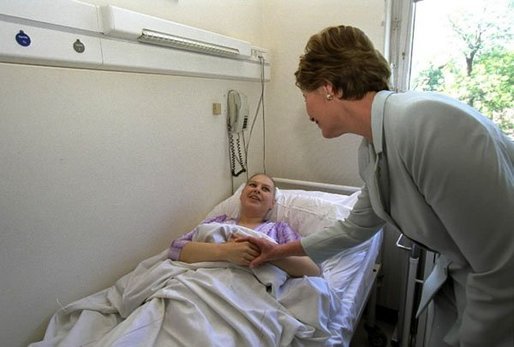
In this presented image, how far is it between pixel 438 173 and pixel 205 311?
2.66 feet

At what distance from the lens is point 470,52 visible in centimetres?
180

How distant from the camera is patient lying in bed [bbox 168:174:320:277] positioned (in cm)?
126

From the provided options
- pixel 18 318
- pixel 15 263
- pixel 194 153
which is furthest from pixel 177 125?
pixel 18 318

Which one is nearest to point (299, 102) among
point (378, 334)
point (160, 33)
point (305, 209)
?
point (305, 209)

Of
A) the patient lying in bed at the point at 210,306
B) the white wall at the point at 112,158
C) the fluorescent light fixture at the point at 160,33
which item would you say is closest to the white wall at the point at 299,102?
the white wall at the point at 112,158

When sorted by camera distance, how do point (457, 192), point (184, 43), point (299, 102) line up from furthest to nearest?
point (299, 102) < point (184, 43) < point (457, 192)

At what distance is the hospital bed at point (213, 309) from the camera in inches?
38.8

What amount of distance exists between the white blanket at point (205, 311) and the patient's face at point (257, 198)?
1.83 feet

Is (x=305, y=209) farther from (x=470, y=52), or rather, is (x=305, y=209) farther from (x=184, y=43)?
(x=470, y=52)

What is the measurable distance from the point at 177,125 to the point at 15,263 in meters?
0.91

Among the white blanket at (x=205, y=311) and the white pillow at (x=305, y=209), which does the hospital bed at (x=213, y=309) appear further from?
the white pillow at (x=305, y=209)

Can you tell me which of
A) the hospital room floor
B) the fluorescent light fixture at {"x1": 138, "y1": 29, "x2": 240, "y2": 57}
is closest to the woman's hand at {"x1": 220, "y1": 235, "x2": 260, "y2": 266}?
the fluorescent light fixture at {"x1": 138, "y1": 29, "x2": 240, "y2": 57}

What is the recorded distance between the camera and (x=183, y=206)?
1.80m

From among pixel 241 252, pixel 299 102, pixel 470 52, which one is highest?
pixel 470 52
